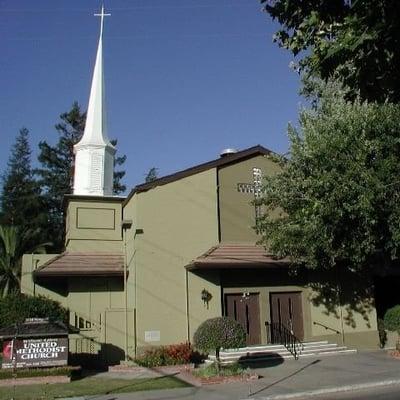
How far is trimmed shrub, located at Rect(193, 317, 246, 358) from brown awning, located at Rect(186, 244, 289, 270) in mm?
4163

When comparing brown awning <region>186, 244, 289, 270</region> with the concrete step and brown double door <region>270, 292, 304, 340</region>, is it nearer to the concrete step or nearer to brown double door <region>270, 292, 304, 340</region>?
brown double door <region>270, 292, 304, 340</region>

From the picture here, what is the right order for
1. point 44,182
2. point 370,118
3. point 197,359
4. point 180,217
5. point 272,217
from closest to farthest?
point 370,118 → point 197,359 → point 180,217 → point 272,217 → point 44,182

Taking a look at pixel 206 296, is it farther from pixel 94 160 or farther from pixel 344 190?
pixel 94 160

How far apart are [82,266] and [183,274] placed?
415cm

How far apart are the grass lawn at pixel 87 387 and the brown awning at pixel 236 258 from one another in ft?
16.9

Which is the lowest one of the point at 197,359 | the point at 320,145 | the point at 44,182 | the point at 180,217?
the point at 197,359

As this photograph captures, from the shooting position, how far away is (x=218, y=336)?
55.0 ft

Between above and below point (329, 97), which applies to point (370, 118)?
below

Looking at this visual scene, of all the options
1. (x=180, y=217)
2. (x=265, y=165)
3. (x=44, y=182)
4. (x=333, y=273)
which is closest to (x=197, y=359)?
(x=180, y=217)

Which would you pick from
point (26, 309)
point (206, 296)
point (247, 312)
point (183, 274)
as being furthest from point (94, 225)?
point (247, 312)

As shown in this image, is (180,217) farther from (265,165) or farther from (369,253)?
(369,253)

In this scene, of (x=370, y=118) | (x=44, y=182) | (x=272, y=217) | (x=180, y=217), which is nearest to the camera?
(x=370, y=118)

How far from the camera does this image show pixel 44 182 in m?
53.2

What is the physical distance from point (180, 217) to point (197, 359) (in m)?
5.55
